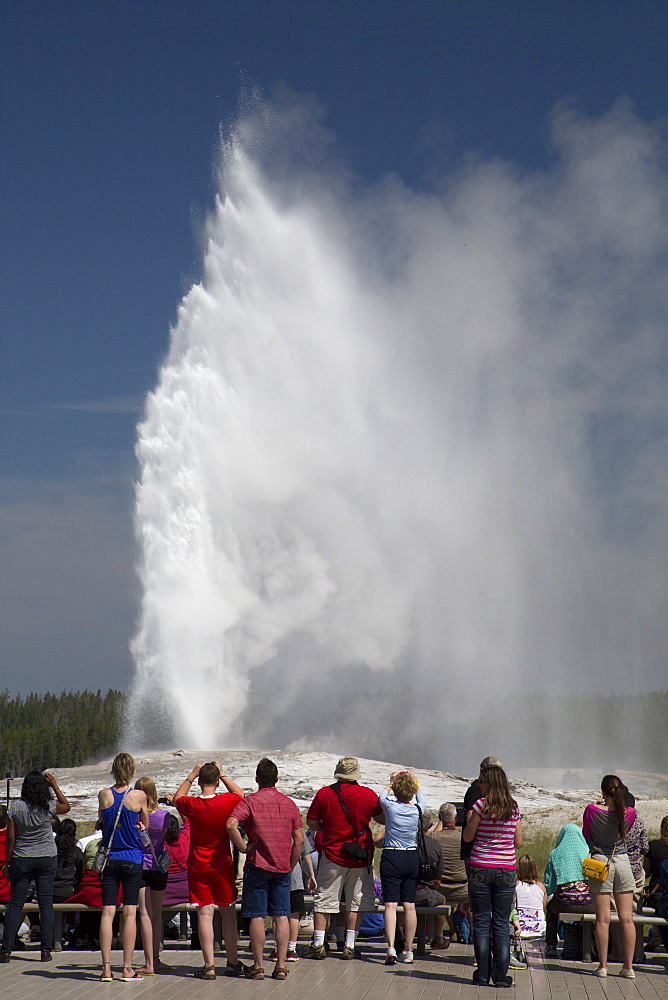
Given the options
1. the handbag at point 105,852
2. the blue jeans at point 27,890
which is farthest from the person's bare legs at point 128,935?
the blue jeans at point 27,890

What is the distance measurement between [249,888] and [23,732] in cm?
6842

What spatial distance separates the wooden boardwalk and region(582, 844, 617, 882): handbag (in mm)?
867

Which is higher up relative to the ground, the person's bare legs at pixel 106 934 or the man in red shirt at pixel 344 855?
the man in red shirt at pixel 344 855

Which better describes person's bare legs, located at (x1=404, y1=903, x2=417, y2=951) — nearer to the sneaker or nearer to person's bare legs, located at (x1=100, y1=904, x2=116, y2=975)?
the sneaker

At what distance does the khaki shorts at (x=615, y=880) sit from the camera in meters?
9.63

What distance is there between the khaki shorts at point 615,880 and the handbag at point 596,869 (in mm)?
74

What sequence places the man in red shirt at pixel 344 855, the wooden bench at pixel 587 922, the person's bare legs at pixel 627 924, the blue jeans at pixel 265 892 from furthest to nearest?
1. the wooden bench at pixel 587 922
2. the man in red shirt at pixel 344 855
3. the person's bare legs at pixel 627 924
4. the blue jeans at pixel 265 892

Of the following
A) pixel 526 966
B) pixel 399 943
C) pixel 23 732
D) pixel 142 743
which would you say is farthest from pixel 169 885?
pixel 23 732

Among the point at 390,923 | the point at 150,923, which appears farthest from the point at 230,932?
the point at 390,923

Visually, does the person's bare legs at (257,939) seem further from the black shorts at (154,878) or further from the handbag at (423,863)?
the handbag at (423,863)

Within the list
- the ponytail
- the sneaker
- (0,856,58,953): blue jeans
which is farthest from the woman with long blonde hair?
the ponytail

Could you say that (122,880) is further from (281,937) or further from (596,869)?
(596,869)

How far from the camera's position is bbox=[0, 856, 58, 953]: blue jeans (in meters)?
9.93

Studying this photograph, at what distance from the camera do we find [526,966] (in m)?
9.88
